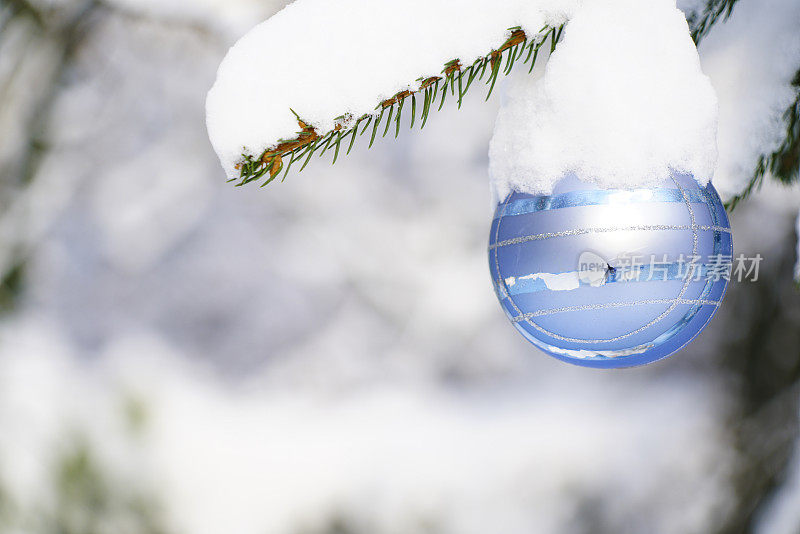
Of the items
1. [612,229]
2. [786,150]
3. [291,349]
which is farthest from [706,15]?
[291,349]

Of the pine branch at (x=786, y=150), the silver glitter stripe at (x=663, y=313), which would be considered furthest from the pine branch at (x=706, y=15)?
the silver glitter stripe at (x=663, y=313)

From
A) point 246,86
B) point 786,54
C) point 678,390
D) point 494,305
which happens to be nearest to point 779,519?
point 678,390

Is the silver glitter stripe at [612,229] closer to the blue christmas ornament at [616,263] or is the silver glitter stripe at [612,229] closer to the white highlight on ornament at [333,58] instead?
the blue christmas ornament at [616,263]

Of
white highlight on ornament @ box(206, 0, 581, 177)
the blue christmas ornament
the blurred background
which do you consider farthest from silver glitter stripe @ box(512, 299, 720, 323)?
the blurred background

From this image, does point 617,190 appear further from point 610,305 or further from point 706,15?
point 706,15

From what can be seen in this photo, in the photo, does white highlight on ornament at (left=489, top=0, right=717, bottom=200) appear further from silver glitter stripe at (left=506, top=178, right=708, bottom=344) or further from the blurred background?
the blurred background

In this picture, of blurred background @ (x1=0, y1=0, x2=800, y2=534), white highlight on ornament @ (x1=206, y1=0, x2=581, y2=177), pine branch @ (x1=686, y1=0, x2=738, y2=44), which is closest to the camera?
white highlight on ornament @ (x1=206, y1=0, x2=581, y2=177)

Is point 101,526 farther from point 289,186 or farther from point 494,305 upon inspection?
point 494,305
